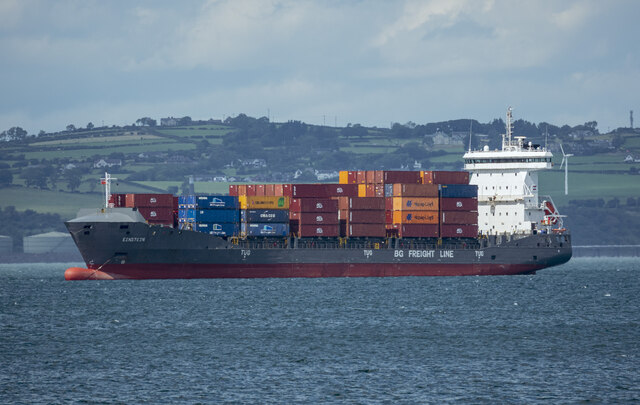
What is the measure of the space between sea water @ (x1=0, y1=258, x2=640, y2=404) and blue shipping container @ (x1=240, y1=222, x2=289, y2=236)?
8.99 metres

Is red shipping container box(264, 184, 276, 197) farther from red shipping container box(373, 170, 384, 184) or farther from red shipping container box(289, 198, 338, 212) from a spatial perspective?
red shipping container box(373, 170, 384, 184)

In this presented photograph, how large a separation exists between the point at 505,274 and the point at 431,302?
84.3 ft

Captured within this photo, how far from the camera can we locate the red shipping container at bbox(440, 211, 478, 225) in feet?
277

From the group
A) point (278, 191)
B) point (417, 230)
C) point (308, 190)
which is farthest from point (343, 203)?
point (417, 230)

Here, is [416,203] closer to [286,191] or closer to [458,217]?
[458,217]

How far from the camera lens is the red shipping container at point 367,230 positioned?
82.6m

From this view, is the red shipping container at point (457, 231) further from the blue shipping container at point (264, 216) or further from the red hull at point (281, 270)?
the blue shipping container at point (264, 216)

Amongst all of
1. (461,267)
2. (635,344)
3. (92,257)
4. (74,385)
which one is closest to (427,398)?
(74,385)

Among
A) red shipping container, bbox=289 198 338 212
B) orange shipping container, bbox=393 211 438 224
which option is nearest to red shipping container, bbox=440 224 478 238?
orange shipping container, bbox=393 211 438 224

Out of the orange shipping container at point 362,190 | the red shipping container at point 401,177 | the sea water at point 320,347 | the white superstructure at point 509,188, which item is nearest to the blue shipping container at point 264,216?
the orange shipping container at point 362,190

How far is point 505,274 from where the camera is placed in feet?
287

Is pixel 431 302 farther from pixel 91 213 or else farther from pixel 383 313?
pixel 91 213

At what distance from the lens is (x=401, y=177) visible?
86188mm

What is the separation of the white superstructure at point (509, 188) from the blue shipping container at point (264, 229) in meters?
20.2
